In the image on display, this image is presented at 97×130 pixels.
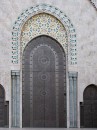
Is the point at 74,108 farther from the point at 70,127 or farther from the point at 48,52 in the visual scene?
the point at 48,52

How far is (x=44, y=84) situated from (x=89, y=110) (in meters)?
1.85

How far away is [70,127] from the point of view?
56.4 feet

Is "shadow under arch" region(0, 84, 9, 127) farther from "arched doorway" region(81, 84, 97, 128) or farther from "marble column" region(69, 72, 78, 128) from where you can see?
"arched doorway" region(81, 84, 97, 128)

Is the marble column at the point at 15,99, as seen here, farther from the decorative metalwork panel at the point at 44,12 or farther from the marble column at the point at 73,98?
the marble column at the point at 73,98

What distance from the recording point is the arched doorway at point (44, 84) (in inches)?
684

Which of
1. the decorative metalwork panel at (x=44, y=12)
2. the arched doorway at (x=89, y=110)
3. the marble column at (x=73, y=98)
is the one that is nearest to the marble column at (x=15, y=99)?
the decorative metalwork panel at (x=44, y=12)

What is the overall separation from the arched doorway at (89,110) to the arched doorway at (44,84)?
29.3 inches

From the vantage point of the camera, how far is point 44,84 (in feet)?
57.7

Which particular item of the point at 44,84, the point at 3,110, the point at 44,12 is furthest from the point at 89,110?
the point at 44,12

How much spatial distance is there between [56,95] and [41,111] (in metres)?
0.79

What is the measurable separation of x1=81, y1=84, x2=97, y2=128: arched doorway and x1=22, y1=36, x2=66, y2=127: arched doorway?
2.44 ft

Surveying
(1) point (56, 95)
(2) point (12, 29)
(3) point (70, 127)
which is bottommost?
(3) point (70, 127)

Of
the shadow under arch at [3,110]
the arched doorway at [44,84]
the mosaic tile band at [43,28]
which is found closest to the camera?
the shadow under arch at [3,110]

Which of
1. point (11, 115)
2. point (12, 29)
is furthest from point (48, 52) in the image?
point (11, 115)
